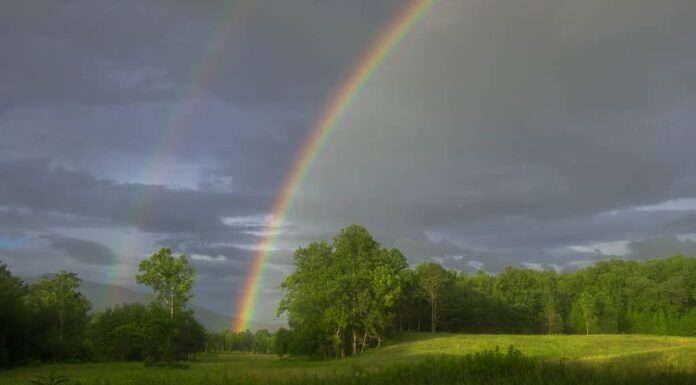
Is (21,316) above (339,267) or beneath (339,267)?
beneath

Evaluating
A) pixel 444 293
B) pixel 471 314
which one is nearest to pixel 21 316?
pixel 444 293

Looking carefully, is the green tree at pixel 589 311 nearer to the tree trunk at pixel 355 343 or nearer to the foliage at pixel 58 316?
the tree trunk at pixel 355 343

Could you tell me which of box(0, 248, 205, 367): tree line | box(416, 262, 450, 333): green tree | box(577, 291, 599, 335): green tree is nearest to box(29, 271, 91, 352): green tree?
box(0, 248, 205, 367): tree line

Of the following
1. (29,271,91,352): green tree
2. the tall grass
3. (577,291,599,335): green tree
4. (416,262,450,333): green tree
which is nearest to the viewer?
the tall grass

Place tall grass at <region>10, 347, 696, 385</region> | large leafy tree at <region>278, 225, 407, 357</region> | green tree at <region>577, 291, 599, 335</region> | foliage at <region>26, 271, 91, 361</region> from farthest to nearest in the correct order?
green tree at <region>577, 291, 599, 335</region>, large leafy tree at <region>278, 225, 407, 357</region>, foliage at <region>26, 271, 91, 361</region>, tall grass at <region>10, 347, 696, 385</region>

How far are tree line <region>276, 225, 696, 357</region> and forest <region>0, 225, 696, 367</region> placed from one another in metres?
0.24

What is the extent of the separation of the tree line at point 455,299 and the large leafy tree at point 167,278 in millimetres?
17217

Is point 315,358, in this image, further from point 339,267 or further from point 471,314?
point 471,314

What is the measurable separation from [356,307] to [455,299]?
169 ft

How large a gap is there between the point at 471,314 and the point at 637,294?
42131 millimetres

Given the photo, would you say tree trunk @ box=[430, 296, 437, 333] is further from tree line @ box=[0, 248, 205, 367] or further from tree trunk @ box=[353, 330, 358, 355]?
tree line @ box=[0, 248, 205, 367]

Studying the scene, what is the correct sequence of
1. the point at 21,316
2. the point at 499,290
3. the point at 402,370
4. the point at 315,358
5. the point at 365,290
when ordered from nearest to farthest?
the point at 402,370 → the point at 21,316 → the point at 315,358 → the point at 365,290 → the point at 499,290

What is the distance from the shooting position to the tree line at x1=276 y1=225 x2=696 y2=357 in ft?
295

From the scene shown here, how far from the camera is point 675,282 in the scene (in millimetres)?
134750
